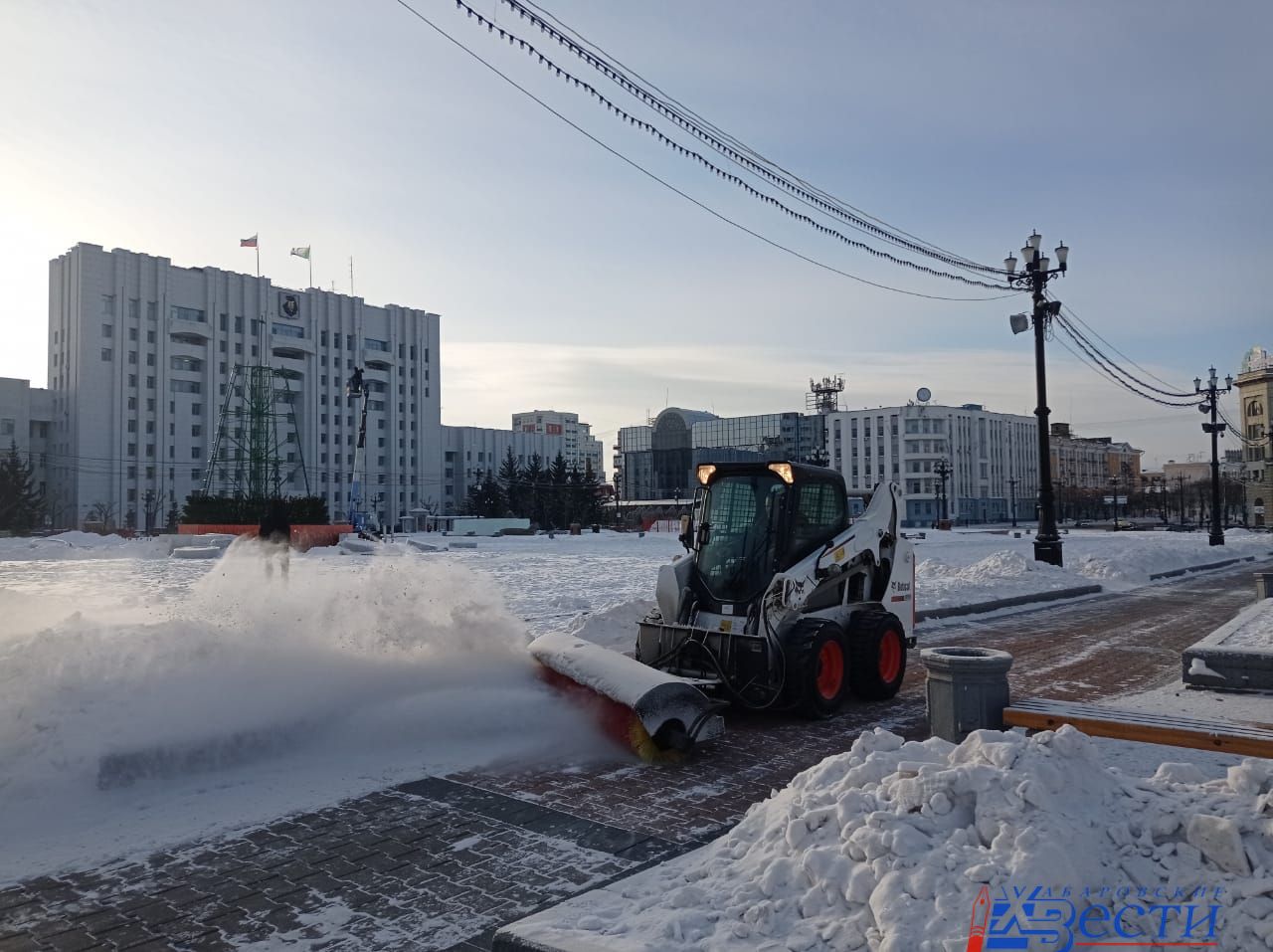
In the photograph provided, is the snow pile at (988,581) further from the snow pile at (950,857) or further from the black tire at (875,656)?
the snow pile at (950,857)

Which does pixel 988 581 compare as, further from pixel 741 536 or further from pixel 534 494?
pixel 534 494

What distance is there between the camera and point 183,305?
97.6m

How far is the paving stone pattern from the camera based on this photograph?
449cm

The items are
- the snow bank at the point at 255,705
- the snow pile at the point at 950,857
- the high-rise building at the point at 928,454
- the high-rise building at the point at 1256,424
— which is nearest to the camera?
the snow pile at the point at 950,857

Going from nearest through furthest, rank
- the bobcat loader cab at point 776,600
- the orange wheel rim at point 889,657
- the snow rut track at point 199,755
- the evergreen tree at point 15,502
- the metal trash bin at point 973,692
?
the snow rut track at point 199,755 → the metal trash bin at point 973,692 → the bobcat loader cab at point 776,600 → the orange wheel rim at point 889,657 → the evergreen tree at point 15,502

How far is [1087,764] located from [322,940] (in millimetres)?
3832

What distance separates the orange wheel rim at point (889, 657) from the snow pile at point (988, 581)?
324 inches

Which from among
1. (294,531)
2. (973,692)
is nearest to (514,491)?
(294,531)

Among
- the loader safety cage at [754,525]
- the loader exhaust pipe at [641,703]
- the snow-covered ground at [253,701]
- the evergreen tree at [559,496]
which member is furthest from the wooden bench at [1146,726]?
the evergreen tree at [559,496]

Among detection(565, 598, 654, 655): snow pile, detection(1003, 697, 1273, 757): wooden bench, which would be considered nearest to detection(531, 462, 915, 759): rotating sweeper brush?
detection(1003, 697, 1273, 757): wooden bench

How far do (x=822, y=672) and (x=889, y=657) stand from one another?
1.32 m

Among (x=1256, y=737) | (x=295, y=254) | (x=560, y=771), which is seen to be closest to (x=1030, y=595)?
(x=1256, y=737)

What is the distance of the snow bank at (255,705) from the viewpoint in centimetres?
622

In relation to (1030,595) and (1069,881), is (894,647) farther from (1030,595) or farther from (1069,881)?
(1030,595)
